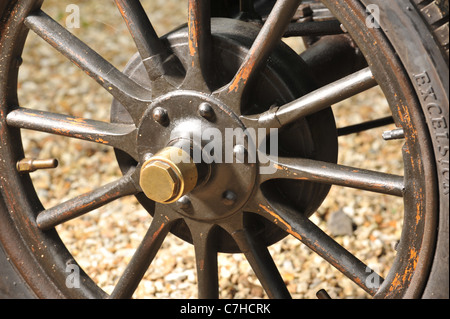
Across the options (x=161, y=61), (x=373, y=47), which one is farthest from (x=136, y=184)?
(x=373, y=47)

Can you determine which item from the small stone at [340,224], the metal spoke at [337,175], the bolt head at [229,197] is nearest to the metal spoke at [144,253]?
the bolt head at [229,197]

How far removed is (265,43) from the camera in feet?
3.40

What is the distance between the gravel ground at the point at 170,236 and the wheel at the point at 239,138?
1.61ft

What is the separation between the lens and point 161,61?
115 centimetres

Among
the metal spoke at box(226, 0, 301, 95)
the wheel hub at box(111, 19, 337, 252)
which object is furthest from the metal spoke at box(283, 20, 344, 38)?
the metal spoke at box(226, 0, 301, 95)

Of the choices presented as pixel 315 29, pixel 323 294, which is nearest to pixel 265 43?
pixel 315 29

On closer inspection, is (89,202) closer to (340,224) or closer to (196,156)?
(196,156)

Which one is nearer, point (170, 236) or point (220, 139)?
point (220, 139)

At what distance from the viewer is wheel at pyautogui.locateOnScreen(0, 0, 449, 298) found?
0.91 meters

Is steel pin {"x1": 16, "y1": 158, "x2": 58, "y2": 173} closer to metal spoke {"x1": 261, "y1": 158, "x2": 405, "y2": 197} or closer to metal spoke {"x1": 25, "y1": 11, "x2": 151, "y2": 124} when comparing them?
metal spoke {"x1": 25, "y1": 11, "x2": 151, "y2": 124}

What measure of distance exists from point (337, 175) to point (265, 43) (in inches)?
9.1

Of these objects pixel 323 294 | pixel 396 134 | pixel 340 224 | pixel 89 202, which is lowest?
pixel 323 294

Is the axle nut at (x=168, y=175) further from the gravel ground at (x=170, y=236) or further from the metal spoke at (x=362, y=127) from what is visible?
the gravel ground at (x=170, y=236)
